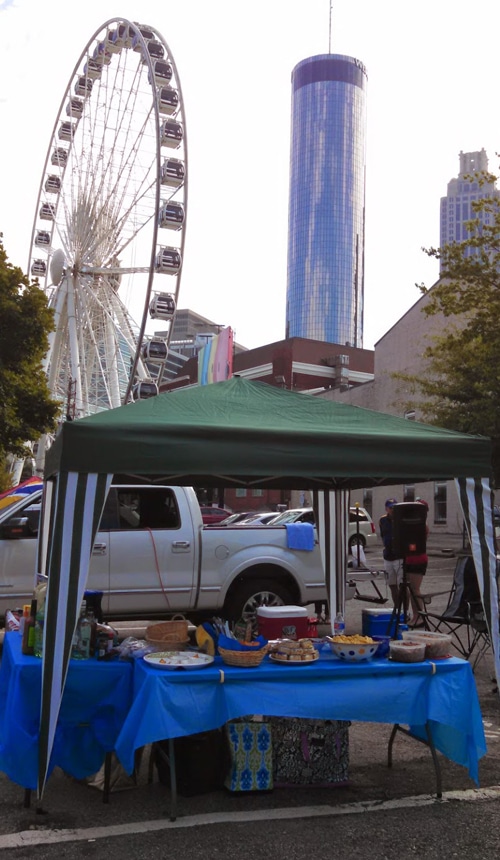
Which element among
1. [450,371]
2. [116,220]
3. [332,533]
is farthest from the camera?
[116,220]

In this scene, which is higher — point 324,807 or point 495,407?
A: point 495,407

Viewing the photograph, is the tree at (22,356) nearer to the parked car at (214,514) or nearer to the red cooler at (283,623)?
the parked car at (214,514)

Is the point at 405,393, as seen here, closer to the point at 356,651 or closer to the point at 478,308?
the point at 478,308

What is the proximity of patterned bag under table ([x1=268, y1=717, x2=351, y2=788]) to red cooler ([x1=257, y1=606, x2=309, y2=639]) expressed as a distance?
27.8 inches

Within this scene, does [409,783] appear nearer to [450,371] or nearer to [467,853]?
[467,853]

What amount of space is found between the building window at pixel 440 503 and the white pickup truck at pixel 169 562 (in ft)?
88.5

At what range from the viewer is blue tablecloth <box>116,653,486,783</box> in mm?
4754

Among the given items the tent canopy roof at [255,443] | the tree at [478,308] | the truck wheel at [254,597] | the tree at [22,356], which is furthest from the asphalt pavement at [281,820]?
the tree at [22,356]

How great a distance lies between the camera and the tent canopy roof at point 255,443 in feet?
16.7

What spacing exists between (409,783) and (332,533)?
3109mm

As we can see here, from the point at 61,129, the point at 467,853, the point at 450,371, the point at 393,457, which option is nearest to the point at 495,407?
the point at 450,371

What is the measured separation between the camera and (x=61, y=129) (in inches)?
1216

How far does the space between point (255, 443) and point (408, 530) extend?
2713 mm

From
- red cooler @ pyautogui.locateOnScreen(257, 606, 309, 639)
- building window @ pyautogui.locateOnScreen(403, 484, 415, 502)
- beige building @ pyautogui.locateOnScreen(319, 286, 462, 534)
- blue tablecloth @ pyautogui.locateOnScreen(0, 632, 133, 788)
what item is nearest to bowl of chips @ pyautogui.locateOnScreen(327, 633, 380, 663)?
red cooler @ pyautogui.locateOnScreen(257, 606, 309, 639)
